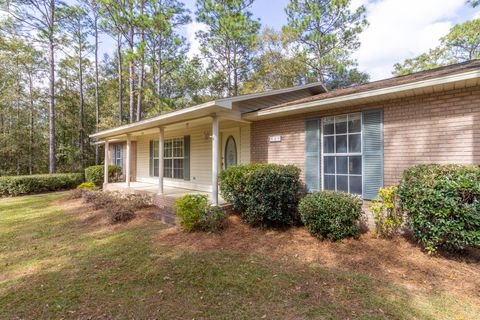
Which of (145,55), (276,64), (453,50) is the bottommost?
(276,64)

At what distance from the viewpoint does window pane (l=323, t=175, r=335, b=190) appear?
5.65 metres

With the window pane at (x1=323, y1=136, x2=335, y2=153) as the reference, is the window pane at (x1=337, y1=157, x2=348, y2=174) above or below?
below

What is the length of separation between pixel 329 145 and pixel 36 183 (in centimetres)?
1479

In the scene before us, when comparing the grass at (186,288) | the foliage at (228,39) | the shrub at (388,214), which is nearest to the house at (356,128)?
the shrub at (388,214)

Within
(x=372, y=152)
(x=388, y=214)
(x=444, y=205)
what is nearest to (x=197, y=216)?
(x=388, y=214)

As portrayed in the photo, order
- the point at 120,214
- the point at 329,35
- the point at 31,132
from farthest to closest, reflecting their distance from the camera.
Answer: the point at 31,132
the point at 329,35
the point at 120,214

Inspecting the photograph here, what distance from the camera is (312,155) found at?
593 cm

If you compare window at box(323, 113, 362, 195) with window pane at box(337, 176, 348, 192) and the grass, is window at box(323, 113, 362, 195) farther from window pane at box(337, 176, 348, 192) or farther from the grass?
the grass

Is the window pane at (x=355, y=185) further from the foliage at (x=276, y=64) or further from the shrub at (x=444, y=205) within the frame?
the foliage at (x=276, y=64)

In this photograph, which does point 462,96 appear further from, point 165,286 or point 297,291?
point 165,286

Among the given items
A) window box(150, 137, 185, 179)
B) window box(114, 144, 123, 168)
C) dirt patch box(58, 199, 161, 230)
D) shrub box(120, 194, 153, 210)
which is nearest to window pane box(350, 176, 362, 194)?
dirt patch box(58, 199, 161, 230)

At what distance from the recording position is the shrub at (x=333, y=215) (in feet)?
14.6

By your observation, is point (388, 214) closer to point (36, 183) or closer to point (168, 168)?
point (168, 168)

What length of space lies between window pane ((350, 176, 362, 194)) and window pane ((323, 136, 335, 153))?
2.69ft
